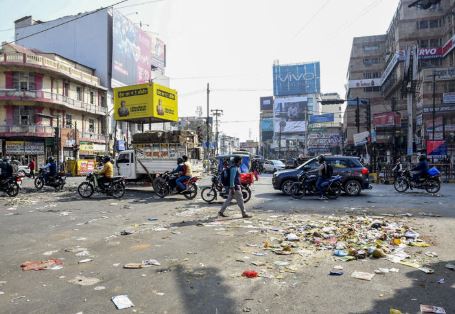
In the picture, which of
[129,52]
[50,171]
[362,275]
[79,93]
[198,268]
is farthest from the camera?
[129,52]

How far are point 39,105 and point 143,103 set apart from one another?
17.3m

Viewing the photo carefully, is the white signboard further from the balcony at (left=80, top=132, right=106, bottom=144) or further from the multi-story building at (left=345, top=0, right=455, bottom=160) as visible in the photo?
the balcony at (left=80, top=132, right=106, bottom=144)

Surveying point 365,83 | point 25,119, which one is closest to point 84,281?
point 25,119

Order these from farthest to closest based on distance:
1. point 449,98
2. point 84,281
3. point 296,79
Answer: point 296,79, point 449,98, point 84,281

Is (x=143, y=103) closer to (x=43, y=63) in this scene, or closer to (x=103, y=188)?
(x=103, y=188)

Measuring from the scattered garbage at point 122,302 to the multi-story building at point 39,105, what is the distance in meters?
31.1

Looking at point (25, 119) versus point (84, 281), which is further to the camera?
point (25, 119)

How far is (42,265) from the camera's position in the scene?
5.10 metres

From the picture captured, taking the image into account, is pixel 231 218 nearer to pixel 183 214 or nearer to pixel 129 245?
pixel 183 214

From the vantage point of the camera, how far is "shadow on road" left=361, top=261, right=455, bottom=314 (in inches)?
144

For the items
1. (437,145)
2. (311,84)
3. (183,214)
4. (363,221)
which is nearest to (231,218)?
(183,214)

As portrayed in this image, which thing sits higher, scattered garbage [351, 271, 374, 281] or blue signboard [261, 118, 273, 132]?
blue signboard [261, 118, 273, 132]

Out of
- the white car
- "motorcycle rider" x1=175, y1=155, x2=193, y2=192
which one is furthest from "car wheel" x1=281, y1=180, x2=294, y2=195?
the white car

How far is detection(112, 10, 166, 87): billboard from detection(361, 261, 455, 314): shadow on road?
4596cm
